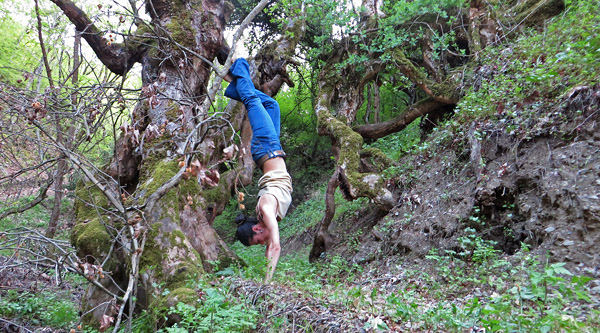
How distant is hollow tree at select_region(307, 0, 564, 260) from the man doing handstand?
1761 millimetres

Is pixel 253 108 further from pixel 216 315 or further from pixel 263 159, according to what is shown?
pixel 216 315

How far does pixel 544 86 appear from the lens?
4.53m

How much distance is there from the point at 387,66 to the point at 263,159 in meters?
4.77

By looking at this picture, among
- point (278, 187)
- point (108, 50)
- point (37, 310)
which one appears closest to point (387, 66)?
point (278, 187)


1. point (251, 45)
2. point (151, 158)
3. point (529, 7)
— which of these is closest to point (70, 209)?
point (251, 45)

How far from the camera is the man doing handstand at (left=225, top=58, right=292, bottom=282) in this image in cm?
439

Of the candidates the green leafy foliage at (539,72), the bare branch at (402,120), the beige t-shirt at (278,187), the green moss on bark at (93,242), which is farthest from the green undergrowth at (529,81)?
the green moss on bark at (93,242)

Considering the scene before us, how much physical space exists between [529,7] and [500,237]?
17.7 ft

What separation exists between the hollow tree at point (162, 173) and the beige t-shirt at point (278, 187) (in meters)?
0.36

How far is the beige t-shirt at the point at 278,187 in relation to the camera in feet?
14.8

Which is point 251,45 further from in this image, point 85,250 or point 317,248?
point 85,250

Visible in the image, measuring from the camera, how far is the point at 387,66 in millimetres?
8102

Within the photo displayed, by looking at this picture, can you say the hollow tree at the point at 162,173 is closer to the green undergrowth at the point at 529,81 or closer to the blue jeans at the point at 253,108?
the blue jeans at the point at 253,108

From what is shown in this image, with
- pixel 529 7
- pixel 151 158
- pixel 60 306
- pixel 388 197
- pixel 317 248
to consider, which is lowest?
pixel 60 306
